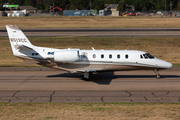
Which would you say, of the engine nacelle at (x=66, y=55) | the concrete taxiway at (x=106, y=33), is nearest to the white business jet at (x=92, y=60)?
the engine nacelle at (x=66, y=55)

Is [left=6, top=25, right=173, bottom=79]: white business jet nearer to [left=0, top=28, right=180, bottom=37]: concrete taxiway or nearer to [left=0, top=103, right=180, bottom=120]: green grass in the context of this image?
[left=0, top=103, right=180, bottom=120]: green grass

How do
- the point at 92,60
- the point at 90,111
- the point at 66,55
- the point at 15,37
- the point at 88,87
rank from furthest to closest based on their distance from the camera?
the point at 15,37
the point at 92,60
the point at 66,55
the point at 88,87
the point at 90,111

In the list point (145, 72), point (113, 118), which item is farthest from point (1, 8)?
point (113, 118)

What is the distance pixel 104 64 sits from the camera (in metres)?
24.7

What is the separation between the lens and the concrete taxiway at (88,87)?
63.0 feet

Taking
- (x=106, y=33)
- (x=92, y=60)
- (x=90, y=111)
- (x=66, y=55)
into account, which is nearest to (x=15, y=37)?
(x=66, y=55)

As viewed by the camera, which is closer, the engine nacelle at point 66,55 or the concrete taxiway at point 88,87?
the concrete taxiway at point 88,87

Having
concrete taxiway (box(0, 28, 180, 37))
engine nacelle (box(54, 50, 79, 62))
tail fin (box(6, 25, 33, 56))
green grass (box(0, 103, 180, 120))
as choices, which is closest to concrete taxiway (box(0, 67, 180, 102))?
green grass (box(0, 103, 180, 120))

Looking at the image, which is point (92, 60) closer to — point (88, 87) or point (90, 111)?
point (88, 87)

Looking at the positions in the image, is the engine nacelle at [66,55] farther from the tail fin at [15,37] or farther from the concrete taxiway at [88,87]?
the tail fin at [15,37]

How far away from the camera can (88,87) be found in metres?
22.5

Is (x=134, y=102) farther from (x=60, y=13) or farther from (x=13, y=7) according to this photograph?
(x=13, y=7)

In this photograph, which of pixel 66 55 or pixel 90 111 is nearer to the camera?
pixel 90 111

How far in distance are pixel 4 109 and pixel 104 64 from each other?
1116cm
